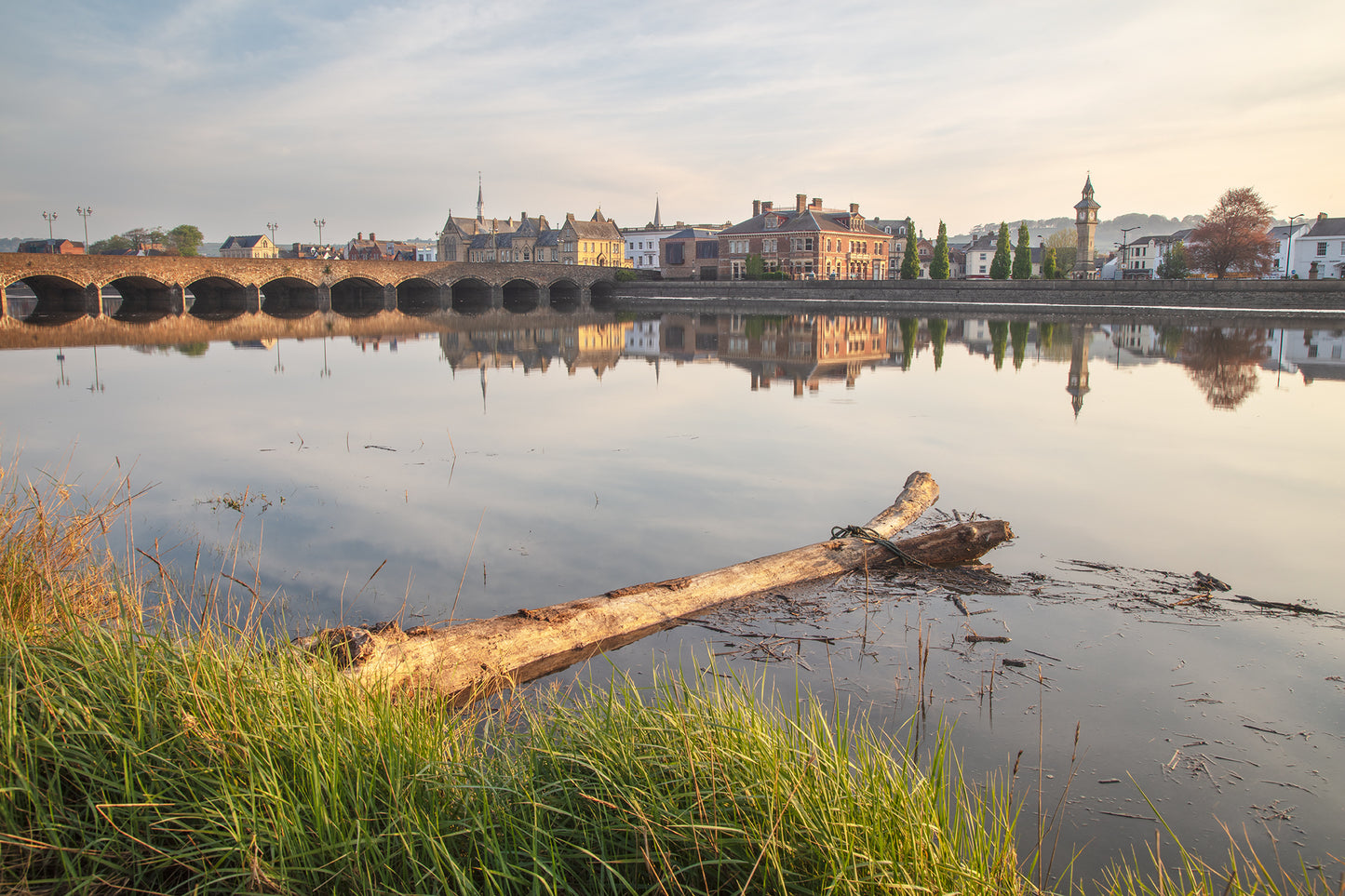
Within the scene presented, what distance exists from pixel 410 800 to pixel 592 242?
307ft

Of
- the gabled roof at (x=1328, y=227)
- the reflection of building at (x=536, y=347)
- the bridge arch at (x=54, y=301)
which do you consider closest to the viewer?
the reflection of building at (x=536, y=347)

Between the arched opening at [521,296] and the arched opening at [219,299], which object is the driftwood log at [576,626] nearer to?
the arched opening at [219,299]

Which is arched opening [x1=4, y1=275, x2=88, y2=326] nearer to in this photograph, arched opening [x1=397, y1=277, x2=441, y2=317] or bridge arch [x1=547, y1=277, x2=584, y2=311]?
arched opening [x1=397, y1=277, x2=441, y2=317]

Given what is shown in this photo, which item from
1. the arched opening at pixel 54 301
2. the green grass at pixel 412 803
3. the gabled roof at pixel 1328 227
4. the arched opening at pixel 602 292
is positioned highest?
the gabled roof at pixel 1328 227

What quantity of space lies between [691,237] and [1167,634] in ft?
259

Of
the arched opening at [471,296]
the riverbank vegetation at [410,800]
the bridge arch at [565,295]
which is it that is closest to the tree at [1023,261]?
the bridge arch at [565,295]

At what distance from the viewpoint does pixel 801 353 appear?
83.6ft

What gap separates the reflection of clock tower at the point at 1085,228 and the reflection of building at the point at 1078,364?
25.8m

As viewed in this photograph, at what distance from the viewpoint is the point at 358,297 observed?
62500 mm

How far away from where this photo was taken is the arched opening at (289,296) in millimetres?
52969

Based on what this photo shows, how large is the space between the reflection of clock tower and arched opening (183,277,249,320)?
50.7 meters

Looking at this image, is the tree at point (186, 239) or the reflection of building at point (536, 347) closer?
the reflection of building at point (536, 347)

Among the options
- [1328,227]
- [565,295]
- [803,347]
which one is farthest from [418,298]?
[1328,227]

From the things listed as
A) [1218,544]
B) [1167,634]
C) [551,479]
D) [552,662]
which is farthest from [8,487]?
[1218,544]
